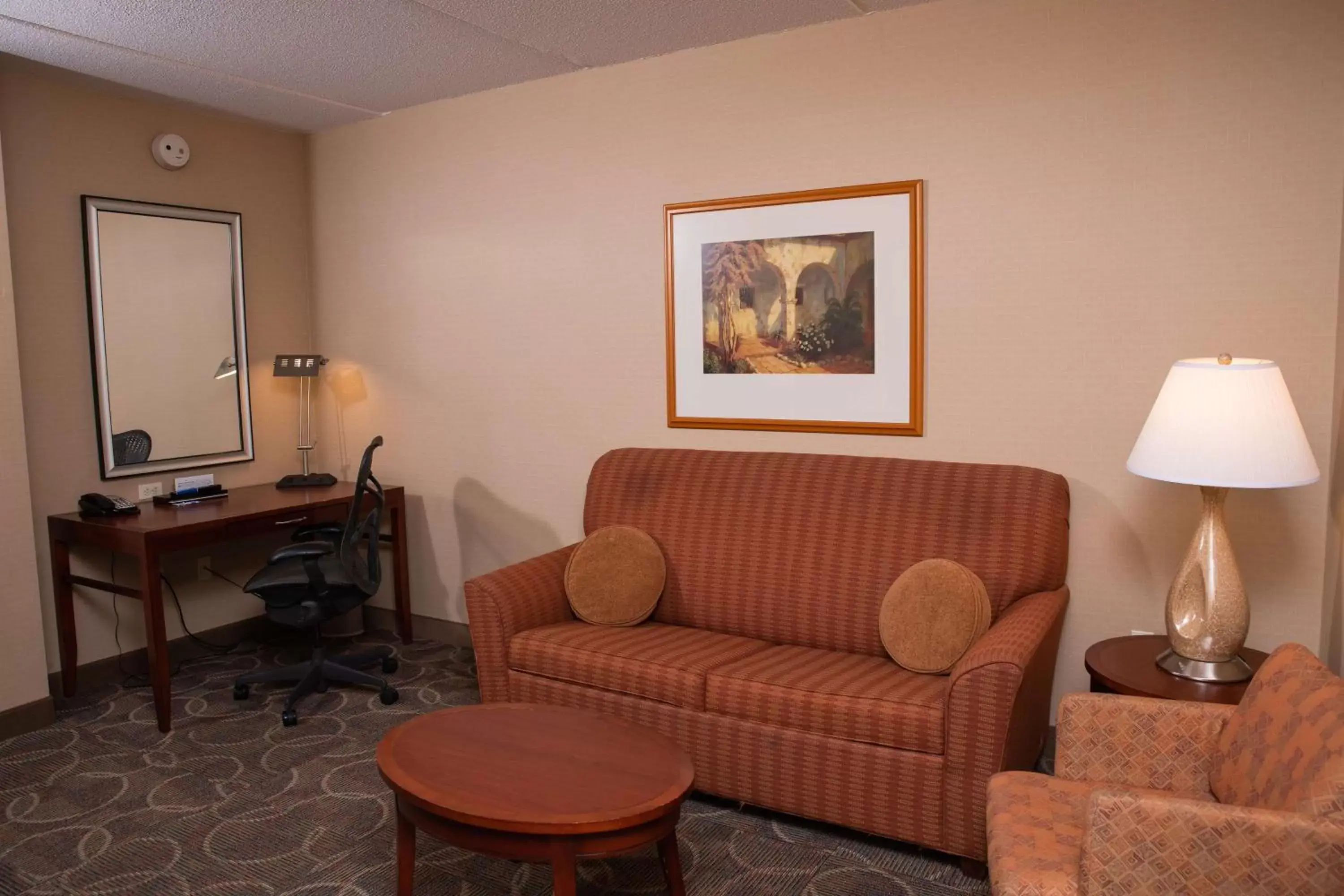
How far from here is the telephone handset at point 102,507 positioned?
12.0ft

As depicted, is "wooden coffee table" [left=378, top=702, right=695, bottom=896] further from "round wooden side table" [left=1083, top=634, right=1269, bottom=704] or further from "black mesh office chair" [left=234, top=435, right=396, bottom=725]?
"black mesh office chair" [left=234, top=435, right=396, bottom=725]

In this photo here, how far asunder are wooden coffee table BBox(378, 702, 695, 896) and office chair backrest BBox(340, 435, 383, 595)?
1.28m

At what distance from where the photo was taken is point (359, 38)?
10.7ft

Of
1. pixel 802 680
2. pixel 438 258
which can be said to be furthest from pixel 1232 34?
pixel 438 258

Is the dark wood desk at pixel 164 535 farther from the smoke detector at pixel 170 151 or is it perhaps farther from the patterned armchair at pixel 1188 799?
the patterned armchair at pixel 1188 799

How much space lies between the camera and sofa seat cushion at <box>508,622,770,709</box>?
2824mm

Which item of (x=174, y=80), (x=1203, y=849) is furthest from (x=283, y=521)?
(x=1203, y=849)

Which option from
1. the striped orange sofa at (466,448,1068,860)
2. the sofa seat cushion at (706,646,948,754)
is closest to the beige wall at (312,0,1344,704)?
the striped orange sofa at (466,448,1068,860)

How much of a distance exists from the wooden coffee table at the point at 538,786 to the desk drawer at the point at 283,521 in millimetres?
1643

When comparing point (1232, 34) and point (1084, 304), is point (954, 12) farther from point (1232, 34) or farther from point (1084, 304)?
point (1084, 304)

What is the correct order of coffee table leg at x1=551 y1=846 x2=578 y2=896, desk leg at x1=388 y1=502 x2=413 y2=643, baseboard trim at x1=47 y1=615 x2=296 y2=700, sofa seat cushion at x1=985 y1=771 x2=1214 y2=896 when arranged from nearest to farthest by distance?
sofa seat cushion at x1=985 y1=771 x2=1214 y2=896 → coffee table leg at x1=551 y1=846 x2=578 y2=896 → baseboard trim at x1=47 y1=615 x2=296 y2=700 → desk leg at x1=388 y1=502 x2=413 y2=643

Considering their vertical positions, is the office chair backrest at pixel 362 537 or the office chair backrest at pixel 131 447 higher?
the office chair backrest at pixel 131 447

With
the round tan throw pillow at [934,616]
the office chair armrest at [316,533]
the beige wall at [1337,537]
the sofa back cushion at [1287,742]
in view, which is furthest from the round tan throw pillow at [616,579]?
the beige wall at [1337,537]

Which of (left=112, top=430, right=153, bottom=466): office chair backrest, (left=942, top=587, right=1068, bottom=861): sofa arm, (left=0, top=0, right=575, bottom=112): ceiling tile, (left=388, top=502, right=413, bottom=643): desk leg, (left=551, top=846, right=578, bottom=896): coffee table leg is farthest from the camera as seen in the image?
(left=388, top=502, right=413, bottom=643): desk leg
